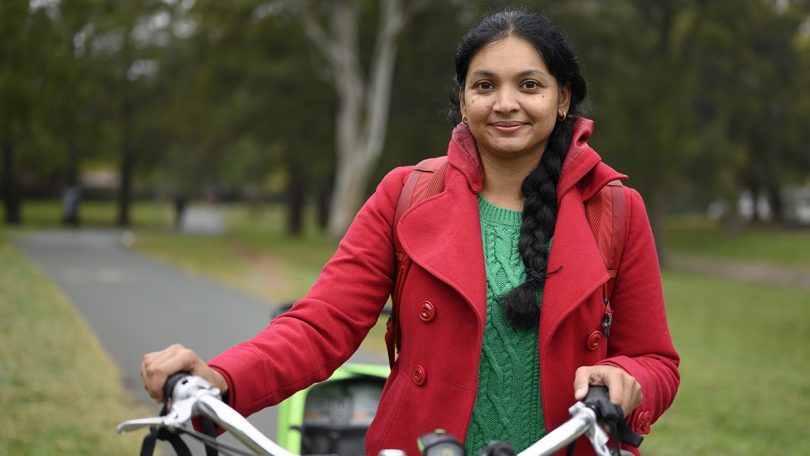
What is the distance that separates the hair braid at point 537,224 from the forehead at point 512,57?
8.0 inches

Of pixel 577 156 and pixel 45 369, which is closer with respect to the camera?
pixel 577 156

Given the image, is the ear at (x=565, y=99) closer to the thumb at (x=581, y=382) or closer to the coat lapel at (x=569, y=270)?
the coat lapel at (x=569, y=270)

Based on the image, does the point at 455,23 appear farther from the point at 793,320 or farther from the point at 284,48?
the point at 793,320

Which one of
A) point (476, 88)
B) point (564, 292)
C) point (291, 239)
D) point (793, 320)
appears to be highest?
point (476, 88)

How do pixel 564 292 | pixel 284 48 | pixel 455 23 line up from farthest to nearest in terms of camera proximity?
1. pixel 284 48
2. pixel 455 23
3. pixel 564 292

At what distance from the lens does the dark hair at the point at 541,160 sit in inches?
88.3

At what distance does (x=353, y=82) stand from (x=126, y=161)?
1842 centimetres

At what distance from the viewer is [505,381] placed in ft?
7.46

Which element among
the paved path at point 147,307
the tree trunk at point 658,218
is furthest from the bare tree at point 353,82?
the tree trunk at point 658,218

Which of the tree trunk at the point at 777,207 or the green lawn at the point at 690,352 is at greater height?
the green lawn at the point at 690,352

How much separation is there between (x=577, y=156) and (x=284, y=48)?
3231cm

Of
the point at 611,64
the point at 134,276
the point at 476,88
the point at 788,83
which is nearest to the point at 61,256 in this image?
the point at 134,276

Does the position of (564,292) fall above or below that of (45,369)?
above

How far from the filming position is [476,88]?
2.37m
